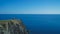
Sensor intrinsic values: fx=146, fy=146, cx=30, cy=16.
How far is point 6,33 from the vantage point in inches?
177

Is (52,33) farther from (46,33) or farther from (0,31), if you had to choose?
(0,31)

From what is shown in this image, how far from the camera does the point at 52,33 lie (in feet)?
38.7

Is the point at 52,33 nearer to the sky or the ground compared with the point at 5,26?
nearer to the ground

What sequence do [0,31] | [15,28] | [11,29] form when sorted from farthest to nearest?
[15,28] < [11,29] < [0,31]

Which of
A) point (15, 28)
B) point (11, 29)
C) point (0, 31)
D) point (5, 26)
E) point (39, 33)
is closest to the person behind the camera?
point (0, 31)

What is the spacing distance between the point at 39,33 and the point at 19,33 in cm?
590

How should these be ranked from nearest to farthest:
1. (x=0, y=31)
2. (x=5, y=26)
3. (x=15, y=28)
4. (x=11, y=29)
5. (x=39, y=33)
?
(x=0, y=31), (x=5, y=26), (x=11, y=29), (x=15, y=28), (x=39, y=33)

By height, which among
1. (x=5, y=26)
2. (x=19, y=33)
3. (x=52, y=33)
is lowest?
(x=52, y=33)

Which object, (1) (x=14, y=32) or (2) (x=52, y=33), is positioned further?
(2) (x=52, y=33)

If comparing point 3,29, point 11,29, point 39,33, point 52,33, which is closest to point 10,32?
point 11,29

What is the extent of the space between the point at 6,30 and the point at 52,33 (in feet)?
25.4

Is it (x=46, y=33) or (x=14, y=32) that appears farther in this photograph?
(x=46, y=33)

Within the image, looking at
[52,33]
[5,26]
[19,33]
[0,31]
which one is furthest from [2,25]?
[52,33]

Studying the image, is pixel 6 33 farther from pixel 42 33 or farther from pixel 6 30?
pixel 42 33
